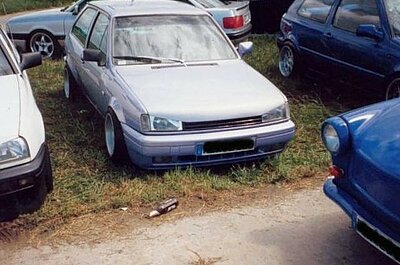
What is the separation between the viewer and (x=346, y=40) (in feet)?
23.5

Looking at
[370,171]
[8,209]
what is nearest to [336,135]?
[370,171]

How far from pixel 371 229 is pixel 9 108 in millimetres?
2683

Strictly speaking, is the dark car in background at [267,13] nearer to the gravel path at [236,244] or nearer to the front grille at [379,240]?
the gravel path at [236,244]

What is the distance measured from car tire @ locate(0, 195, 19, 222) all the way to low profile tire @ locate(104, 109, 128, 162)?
1186mm

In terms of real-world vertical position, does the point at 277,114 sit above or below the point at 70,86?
above

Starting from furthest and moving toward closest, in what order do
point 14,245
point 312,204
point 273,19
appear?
point 273,19 → point 312,204 → point 14,245

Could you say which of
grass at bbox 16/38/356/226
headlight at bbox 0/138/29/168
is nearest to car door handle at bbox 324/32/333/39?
grass at bbox 16/38/356/226

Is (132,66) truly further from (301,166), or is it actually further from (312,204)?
(312,204)

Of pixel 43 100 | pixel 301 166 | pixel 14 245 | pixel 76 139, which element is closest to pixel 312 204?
pixel 301 166

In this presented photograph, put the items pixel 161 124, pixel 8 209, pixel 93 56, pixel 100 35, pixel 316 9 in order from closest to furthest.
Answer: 1. pixel 8 209
2. pixel 161 124
3. pixel 93 56
4. pixel 100 35
5. pixel 316 9

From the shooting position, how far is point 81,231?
14.0 feet

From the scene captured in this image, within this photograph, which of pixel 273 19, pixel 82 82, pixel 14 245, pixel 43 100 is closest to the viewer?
pixel 14 245

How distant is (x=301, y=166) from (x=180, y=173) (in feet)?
3.73

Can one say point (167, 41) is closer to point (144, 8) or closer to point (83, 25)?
point (144, 8)
